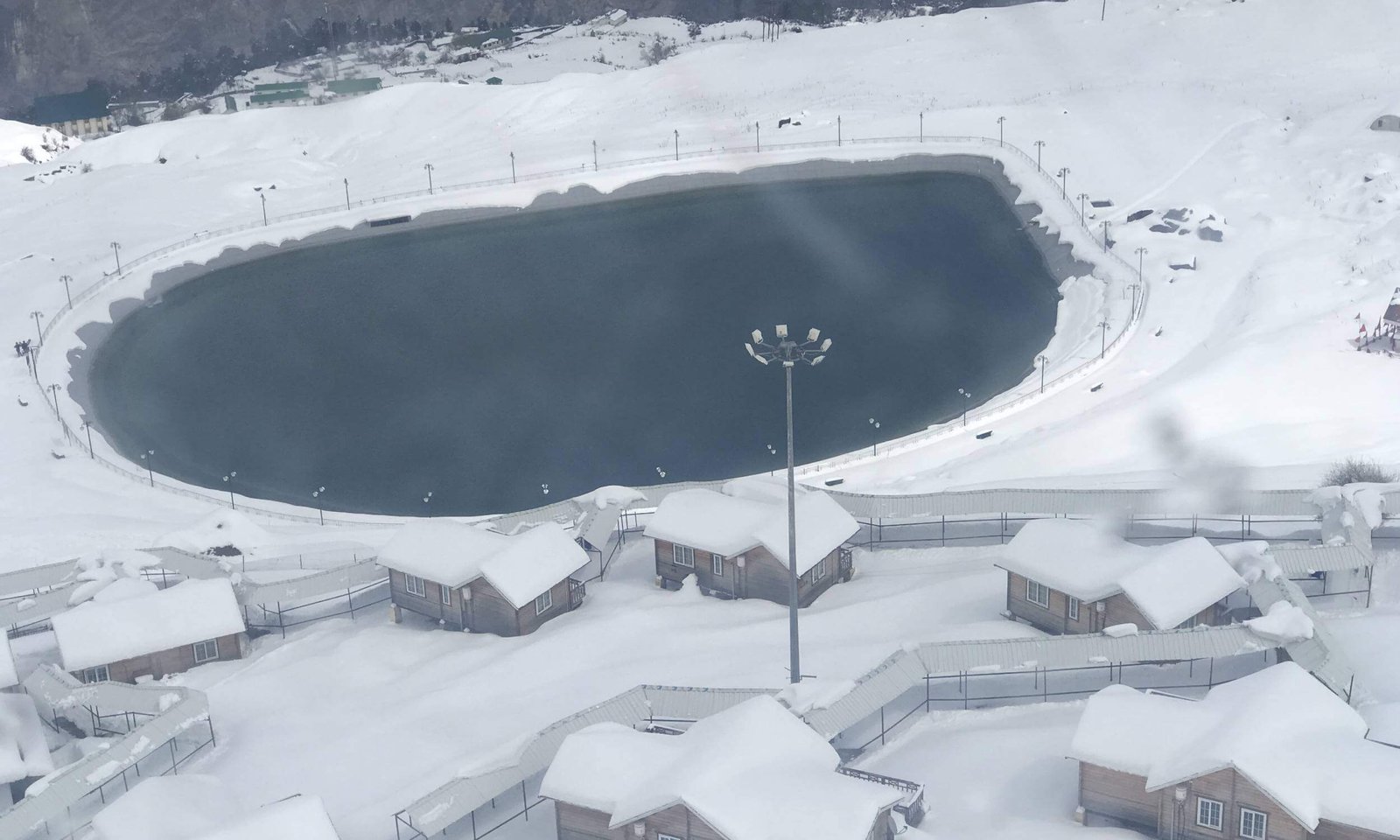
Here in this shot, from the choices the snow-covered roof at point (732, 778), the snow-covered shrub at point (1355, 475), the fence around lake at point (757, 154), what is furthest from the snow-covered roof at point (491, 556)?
the snow-covered shrub at point (1355, 475)

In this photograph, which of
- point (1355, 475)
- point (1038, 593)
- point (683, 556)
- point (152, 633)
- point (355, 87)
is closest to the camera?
point (1038, 593)

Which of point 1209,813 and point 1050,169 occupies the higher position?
point 1050,169

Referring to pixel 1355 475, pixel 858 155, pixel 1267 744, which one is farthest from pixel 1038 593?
pixel 858 155

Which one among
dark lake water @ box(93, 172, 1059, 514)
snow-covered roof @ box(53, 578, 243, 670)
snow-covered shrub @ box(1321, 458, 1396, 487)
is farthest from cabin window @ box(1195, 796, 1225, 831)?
dark lake water @ box(93, 172, 1059, 514)

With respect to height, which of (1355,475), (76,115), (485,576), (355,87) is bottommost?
(485,576)

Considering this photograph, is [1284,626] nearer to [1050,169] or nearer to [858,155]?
[1050,169]

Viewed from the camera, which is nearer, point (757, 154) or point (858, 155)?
point (858, 155)

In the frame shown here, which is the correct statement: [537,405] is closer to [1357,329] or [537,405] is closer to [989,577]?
[989,577]

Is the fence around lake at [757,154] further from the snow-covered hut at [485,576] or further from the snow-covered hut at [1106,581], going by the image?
the snow-covered hut at [1106,581]
